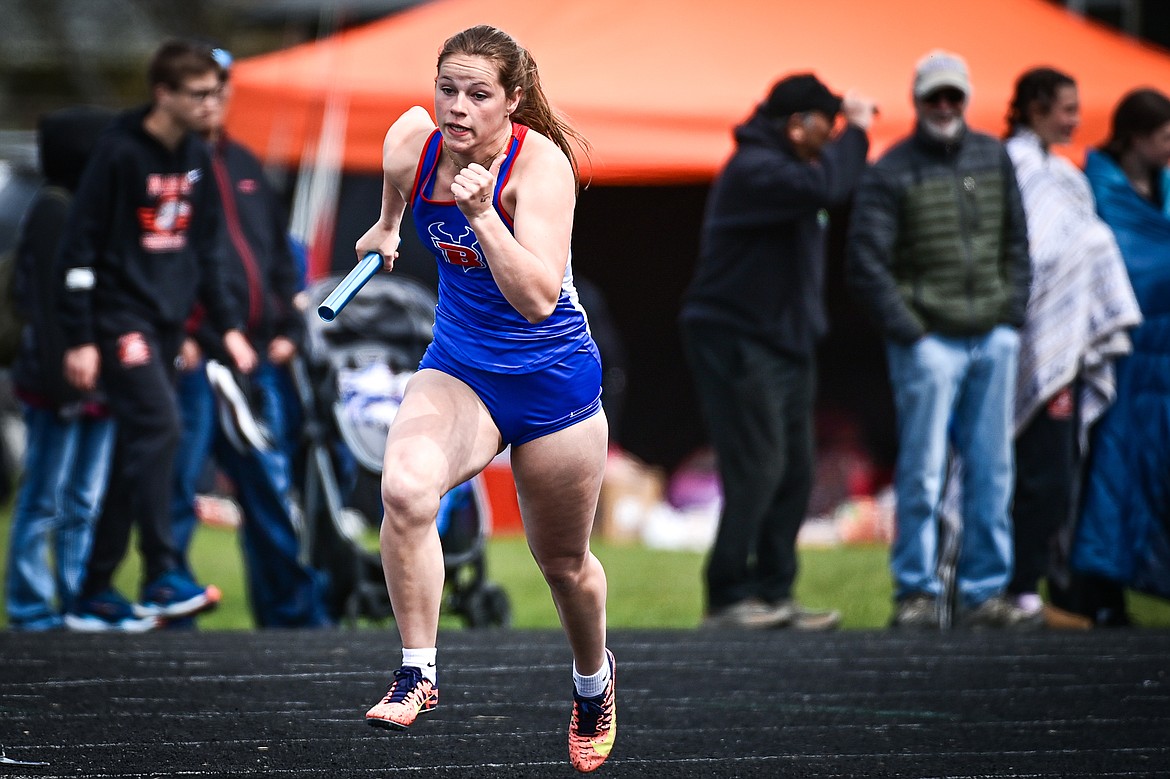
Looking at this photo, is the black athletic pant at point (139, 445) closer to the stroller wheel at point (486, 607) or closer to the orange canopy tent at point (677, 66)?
the stroller wheel at point (486, 607)

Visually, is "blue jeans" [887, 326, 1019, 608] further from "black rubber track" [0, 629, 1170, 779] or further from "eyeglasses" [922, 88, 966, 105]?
"eyeglasses" [922, 88, 966, 105]

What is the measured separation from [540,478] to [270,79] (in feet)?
24.2

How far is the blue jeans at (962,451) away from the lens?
22.1 ft

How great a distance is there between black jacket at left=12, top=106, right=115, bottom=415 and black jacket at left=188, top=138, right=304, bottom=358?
58 centimetres

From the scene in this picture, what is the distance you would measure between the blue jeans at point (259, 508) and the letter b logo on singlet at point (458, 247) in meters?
3.34

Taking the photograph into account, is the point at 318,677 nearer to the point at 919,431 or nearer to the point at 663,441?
the point at 919,431

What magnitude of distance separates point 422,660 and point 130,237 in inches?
134

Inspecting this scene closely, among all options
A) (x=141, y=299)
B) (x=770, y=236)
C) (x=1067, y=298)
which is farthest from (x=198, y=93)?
(x=1067, y=298)

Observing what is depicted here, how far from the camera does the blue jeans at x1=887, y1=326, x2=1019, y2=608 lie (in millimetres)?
6742

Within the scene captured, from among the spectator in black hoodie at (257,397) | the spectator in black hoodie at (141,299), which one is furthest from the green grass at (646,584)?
the spectator in black hoodie at (141,299)

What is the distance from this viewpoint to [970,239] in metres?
6.82

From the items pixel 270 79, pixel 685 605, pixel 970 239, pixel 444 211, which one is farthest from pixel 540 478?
pixel 270 79

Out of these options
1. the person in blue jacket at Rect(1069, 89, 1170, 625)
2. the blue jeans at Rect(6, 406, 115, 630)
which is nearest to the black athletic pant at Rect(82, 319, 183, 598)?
the blue jeans at Rect(6, 406, 115, 630)

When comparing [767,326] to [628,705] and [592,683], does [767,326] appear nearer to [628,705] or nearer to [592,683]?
[628,705]
